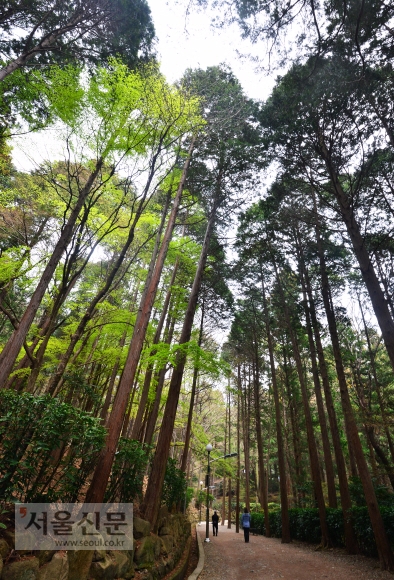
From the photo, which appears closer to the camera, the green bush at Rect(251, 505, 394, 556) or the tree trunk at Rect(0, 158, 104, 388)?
the tree trunk at Rect(0, 158, 104, 388)

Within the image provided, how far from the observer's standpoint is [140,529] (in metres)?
5.14

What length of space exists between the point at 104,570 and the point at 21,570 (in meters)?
1.48

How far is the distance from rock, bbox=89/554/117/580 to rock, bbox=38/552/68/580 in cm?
75

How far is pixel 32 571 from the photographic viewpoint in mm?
2609

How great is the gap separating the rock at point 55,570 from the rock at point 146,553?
7.09 ft

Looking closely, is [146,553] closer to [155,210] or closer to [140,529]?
[140,529]

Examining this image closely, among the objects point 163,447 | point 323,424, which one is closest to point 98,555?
point 163,447

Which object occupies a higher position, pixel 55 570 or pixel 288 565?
pixel 55 570

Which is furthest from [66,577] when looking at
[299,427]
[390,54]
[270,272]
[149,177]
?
[299,427]

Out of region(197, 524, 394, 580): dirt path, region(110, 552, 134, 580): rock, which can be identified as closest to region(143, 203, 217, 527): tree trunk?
region(197, 524, 394, 580): dirt path

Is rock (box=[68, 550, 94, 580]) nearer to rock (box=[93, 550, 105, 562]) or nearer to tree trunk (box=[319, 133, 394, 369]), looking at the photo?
rock (box=[93, 550, 105, 562])

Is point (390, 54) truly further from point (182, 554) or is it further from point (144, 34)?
point (182, 554)

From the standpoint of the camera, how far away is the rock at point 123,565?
3.81m

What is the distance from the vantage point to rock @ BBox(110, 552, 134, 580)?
381 centimetres
